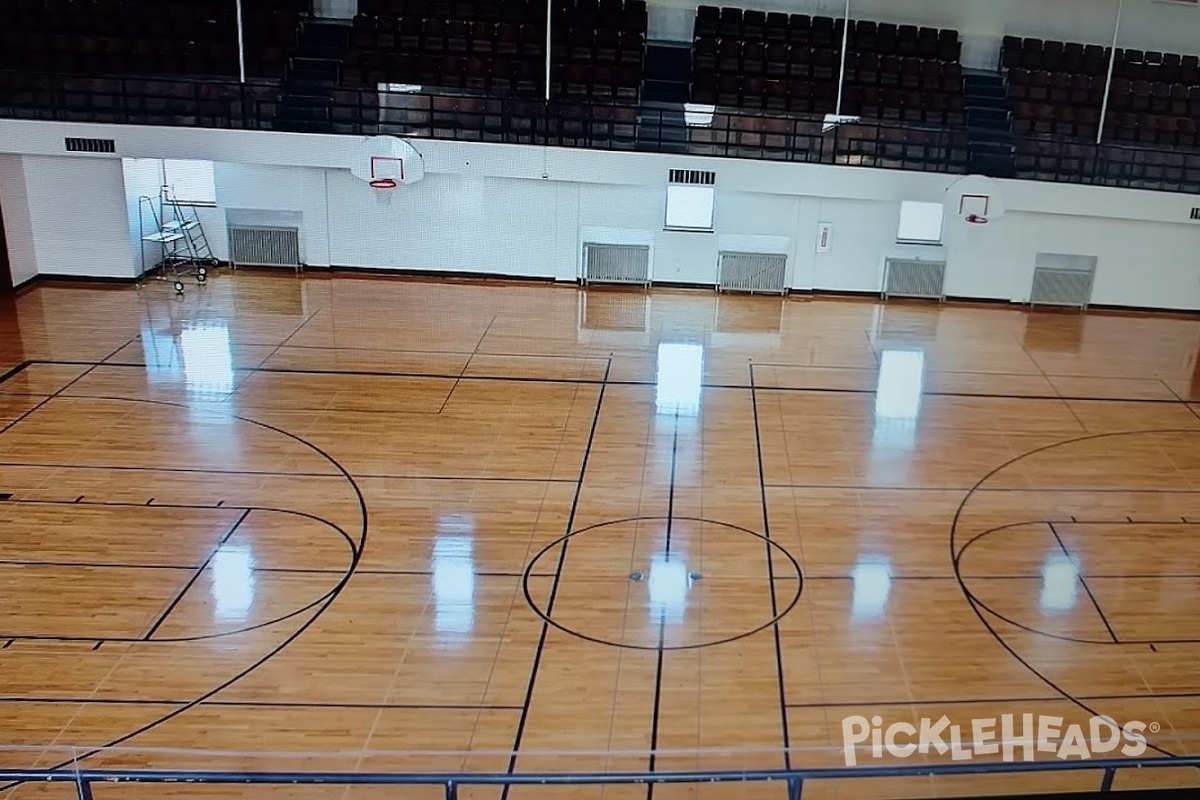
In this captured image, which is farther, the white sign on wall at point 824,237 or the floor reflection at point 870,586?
the white sign on wall at point 824,237

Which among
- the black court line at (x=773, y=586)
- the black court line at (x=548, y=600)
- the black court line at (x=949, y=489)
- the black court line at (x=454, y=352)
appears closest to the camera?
the black court line at (x=548, y=600)

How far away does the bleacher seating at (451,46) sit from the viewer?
52.7 feet

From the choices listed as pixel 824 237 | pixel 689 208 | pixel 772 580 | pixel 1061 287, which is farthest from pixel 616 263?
pixel 772 580

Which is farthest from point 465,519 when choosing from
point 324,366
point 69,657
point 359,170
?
point 359,170

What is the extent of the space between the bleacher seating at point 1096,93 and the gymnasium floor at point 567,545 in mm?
4142

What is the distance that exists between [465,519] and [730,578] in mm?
2370

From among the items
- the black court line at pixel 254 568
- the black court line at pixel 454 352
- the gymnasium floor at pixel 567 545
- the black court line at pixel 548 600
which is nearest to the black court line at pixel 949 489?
the gymnasium floor at pixel 567 545

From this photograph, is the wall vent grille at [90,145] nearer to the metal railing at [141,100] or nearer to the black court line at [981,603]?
the metal railing at [141,100]

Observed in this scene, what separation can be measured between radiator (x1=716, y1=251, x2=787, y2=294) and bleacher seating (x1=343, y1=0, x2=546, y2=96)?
403cm

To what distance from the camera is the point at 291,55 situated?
16.7 metres

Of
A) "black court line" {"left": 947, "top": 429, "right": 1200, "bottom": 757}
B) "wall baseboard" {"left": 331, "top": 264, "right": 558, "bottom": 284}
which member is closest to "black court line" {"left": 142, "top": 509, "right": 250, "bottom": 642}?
"black court line" {"left": 947, "top": 429, "right": 1200, "bottom": 757}

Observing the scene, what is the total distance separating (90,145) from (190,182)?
1.99m

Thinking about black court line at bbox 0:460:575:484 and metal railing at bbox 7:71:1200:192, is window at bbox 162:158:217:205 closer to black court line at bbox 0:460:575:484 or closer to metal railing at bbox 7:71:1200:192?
metal railing at bbox 7:71:1200:192

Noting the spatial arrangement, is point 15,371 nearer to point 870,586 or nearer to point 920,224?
point 870,586
